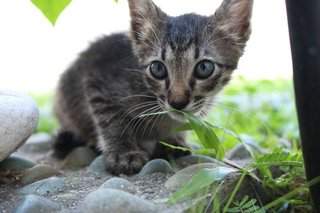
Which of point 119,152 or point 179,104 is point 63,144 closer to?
point 119,152

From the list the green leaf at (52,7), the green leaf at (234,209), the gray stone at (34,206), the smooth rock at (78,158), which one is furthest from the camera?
the smooth rock at (78,158)

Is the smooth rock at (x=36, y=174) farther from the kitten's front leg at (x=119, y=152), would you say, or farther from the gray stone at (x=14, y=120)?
the kitten's front leg at (x=119, y=152)

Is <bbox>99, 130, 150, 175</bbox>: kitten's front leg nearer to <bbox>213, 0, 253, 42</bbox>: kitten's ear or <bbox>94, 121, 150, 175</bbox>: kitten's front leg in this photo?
<bbox>94, 121, 150, 175</bbox>: kitten's front leg

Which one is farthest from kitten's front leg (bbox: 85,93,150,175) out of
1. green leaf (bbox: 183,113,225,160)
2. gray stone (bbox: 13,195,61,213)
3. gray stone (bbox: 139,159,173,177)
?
gray stone (bbox: 13,195,61,213)

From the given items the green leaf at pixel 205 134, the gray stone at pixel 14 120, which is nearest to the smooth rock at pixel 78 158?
the gray stone at pixel 14 120

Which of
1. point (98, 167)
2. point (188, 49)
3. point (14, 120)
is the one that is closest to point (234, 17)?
point (188, 49)

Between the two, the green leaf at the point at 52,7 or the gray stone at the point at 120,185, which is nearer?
the green leaf at the point at 52,7
